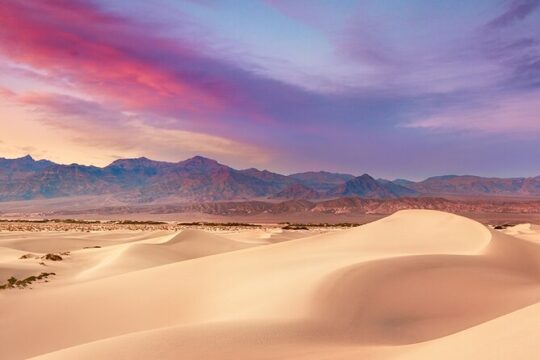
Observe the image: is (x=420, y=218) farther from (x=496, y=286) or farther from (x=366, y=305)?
(x=366, y=305)

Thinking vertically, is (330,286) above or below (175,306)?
above

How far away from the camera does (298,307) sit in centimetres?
1112

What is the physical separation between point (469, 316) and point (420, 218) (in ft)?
60.1

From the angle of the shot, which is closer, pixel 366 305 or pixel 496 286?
pixel 366 305

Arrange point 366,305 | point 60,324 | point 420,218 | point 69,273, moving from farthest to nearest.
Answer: point 420,218 → point 69,273 → point 60,324 → point 366,305

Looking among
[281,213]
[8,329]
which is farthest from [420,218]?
[281,213]

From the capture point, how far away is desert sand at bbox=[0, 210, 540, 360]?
7.82 meters

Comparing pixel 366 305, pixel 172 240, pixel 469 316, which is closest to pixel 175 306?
pixel 366 305

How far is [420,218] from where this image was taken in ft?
96.1

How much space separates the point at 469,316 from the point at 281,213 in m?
178

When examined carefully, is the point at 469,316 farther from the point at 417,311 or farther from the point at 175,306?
the point at 175,306

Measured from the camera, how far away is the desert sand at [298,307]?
→ 25.6 ft

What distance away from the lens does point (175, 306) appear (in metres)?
14.5

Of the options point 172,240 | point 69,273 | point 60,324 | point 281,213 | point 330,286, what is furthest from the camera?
point 281,213
